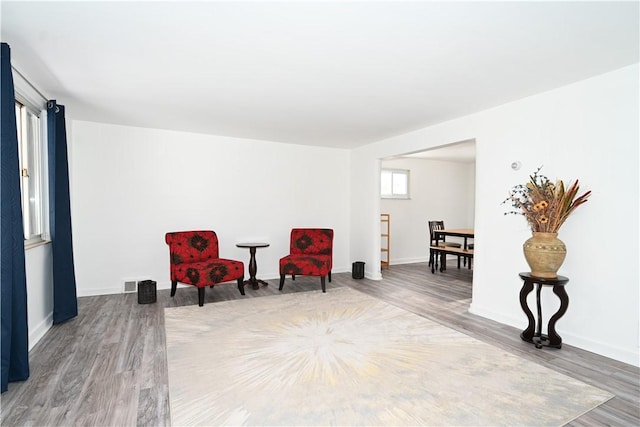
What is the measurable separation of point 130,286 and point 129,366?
2600 millimetres

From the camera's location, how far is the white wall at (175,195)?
4.79 m

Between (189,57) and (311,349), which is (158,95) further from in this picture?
(311,349)

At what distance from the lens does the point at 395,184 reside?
25.7 feet

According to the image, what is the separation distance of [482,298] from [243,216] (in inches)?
146

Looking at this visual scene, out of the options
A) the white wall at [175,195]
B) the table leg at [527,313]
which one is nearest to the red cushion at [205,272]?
the white wall at [175,195]

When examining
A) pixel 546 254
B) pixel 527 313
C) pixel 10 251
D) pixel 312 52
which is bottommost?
pixel 527 313

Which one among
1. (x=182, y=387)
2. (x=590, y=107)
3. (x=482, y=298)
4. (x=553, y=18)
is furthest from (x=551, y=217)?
(x=182, y=387)

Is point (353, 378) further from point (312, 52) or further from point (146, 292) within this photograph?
point (146, 292)

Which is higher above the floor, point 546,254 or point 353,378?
point 546,254

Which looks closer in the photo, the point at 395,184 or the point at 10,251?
the point at 10,251

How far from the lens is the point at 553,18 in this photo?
204cm

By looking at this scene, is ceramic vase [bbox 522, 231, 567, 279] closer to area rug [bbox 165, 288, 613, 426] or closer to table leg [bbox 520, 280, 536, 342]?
table leg [bbox 520, 280, 536, 342]

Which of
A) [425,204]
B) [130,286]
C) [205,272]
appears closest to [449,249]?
[425,204]

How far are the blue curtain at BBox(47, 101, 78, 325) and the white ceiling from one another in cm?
37
